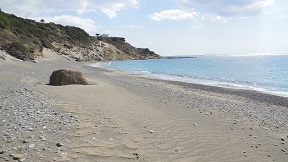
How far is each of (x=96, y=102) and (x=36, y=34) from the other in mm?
69614

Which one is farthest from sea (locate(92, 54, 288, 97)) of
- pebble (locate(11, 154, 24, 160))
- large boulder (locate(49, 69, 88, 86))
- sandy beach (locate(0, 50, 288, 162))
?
pebble (locate(11, 154, 24, 160))

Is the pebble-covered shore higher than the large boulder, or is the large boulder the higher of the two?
the large boulder

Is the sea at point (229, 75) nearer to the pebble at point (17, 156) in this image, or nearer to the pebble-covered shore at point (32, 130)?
A: the pebble-covered shore at point (32, 130)

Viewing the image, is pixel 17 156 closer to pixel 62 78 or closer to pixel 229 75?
pixel 62 78

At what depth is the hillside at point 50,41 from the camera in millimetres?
50956

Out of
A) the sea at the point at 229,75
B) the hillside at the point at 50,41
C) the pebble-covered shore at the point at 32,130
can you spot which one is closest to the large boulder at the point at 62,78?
the pebble-covered shore at the point at 32,130

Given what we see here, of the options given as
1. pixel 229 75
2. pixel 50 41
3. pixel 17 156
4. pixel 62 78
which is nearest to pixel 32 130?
pixel 17 156

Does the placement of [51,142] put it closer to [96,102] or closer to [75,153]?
[75,153]

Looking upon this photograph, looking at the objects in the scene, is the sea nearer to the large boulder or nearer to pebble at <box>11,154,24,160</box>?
the large boulder

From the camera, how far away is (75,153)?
656 cm

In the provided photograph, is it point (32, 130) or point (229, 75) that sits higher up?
point (229, 75)

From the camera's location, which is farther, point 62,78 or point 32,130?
point 62,78

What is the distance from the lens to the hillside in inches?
2006

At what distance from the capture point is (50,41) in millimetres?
81625
